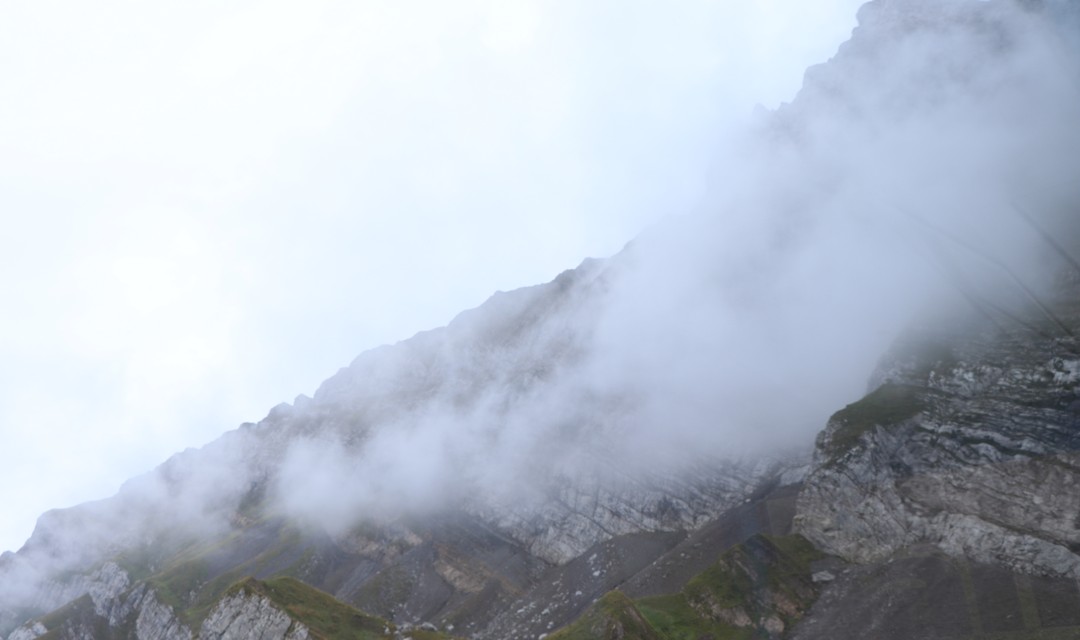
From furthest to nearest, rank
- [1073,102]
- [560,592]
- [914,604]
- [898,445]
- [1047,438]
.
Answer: [1073,102] → [560,592] → [898,445] → [1047,438] → [914,604]

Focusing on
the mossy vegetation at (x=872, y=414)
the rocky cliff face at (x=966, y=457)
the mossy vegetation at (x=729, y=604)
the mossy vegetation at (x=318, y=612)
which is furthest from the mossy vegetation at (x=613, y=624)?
the mossy vegetation at (x=872, y=414)

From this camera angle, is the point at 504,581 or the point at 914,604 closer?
the point at 914,604

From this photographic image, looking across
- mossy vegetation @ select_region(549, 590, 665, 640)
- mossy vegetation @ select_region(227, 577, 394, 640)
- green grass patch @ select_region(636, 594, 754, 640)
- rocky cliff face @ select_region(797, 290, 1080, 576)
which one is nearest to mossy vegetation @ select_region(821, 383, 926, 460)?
rocky cliff face @ select_region(797, 290, 1080, 576)

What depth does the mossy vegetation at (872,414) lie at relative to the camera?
144 m

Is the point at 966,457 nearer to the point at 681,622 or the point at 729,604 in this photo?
the point at 729,604

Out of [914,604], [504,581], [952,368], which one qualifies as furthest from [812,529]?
[504,581]

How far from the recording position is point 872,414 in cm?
14725

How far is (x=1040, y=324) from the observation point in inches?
5487

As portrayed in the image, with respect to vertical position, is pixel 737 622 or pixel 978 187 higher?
pixel 978 187

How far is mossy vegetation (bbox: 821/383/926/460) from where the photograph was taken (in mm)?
143625

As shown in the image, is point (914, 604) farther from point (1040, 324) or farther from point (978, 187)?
point (978, 187)

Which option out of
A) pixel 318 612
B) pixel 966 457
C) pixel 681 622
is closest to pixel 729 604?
pixel 681 622

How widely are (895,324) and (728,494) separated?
191 feet

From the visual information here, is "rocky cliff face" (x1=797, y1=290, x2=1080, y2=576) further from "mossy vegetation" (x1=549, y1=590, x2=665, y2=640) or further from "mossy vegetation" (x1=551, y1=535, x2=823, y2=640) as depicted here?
"mossy vegetation" (x1=549, y1=590, x2=665, y2=640)
